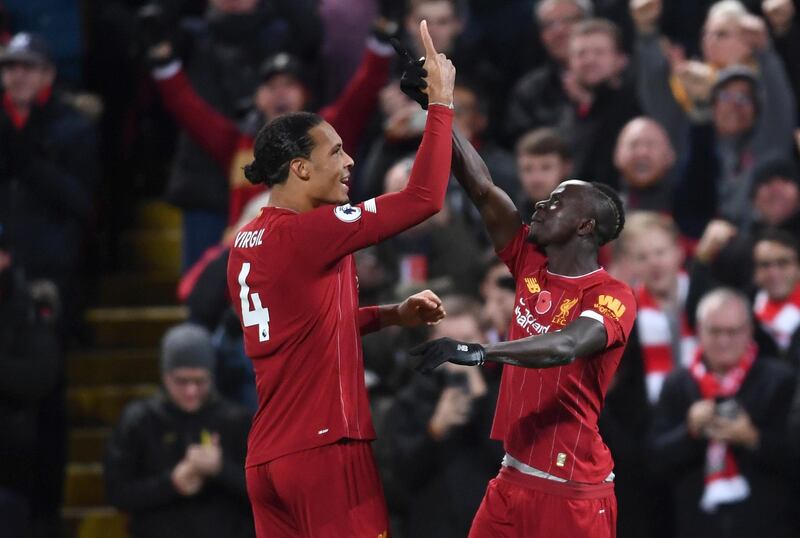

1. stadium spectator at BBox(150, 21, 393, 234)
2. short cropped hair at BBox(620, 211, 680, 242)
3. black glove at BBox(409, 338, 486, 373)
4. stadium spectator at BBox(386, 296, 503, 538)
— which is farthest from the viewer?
stadium spectator at BBox(150, 21, 393, 234)

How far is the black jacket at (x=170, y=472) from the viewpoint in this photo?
769cm

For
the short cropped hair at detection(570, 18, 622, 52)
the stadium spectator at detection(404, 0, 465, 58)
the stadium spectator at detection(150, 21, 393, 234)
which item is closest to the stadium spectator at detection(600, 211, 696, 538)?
the short cropped hair at detection(570, 18, 622, 52)

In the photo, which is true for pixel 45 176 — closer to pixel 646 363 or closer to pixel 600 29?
pixel 600 29

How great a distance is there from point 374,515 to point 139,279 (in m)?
5.51

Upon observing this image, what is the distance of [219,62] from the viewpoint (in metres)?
9.71

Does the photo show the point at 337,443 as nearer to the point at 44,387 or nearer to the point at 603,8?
the point at 44,387

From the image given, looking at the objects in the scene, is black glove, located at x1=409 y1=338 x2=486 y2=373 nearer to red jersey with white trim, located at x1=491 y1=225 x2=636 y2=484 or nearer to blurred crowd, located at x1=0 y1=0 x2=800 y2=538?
red jersey with white trim, located at x1=491 y1=225 x2=636 y2=484

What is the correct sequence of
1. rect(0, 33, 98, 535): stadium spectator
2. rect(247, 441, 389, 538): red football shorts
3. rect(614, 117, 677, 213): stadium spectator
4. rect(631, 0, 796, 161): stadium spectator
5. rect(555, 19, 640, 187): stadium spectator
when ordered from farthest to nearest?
rect(0, 33, 98, 535): stadium spectator → rect(555, 19, 640, 187): stadium spectator → rect(631, 0, 796, 161): stadium spectator → rect(614, 117, 677, 213): stadium spectator → rect(247, 441, 389, 538): red football shorts

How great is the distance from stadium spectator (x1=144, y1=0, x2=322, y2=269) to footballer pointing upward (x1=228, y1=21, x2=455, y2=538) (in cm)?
431

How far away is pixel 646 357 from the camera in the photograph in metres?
7.78

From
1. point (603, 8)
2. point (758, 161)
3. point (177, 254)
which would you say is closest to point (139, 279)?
point (177, 254)

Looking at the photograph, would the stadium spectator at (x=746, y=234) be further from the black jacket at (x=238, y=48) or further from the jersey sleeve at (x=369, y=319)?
the black jacket at (x=238, y=48)

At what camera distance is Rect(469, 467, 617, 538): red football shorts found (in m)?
5.24

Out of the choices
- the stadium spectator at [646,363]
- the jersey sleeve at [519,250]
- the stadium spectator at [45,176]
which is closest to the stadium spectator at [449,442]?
the stadium spectator at [646,363]
